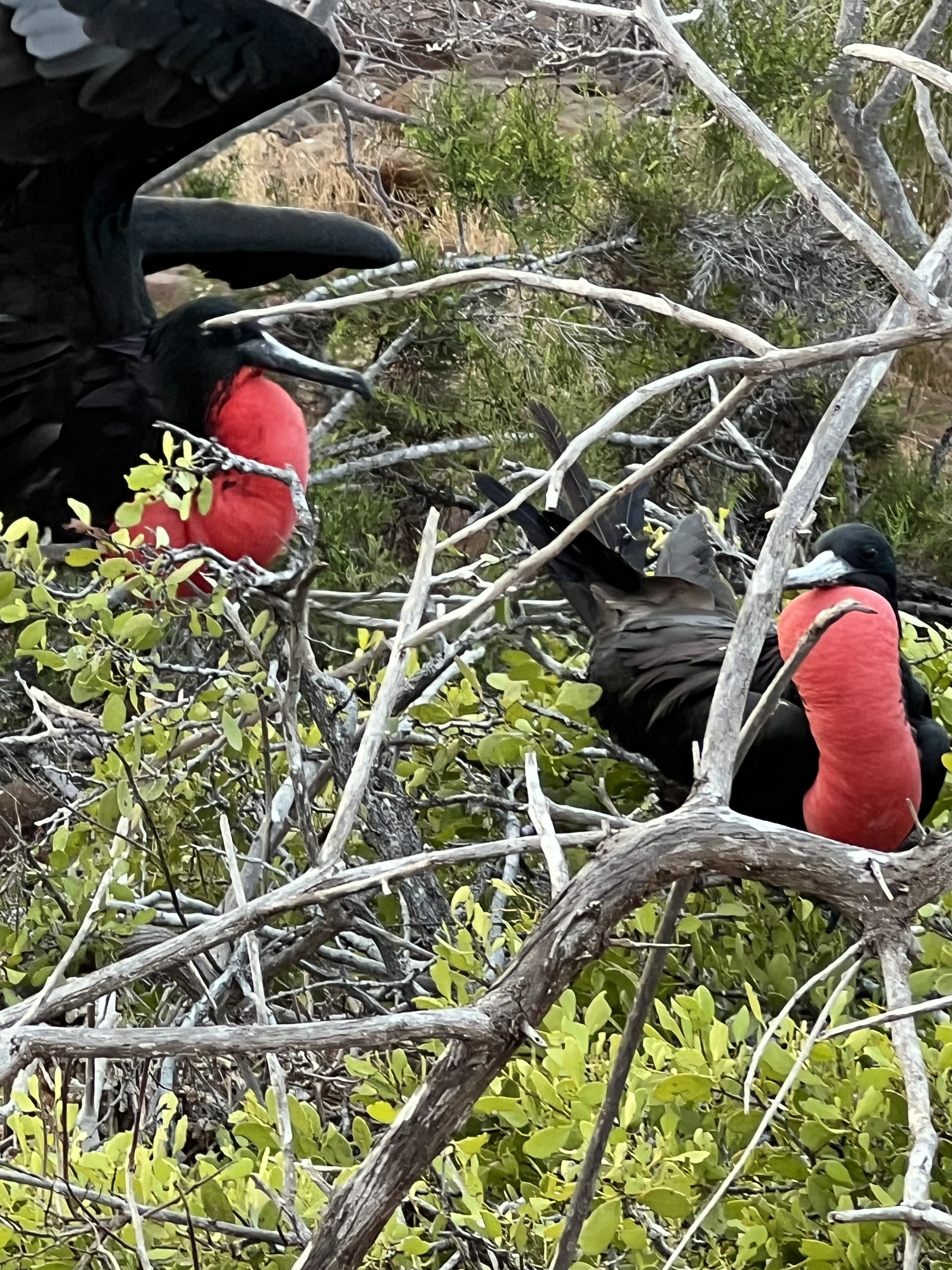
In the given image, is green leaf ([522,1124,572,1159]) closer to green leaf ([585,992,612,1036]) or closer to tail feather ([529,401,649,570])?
green leaf ([585,992,612,1036])

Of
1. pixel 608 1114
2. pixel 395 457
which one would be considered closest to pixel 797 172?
pixel 608 1114

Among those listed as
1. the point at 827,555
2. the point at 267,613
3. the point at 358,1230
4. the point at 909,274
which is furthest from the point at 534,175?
the point at 358,1230

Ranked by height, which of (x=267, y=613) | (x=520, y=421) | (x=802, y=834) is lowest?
(x=520, y=421)

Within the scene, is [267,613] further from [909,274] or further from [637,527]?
[637,527]

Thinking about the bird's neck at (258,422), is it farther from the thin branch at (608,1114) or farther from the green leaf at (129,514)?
the thin branch at (608,1114)

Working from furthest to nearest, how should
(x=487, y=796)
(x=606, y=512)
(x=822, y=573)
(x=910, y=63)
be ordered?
(x=606, y=512) < (x=822, y=573) < (x=487, y=796) < (x=910, y=63)

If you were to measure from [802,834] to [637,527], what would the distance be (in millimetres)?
1195

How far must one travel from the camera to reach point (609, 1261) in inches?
29.4

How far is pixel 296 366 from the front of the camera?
1808mm

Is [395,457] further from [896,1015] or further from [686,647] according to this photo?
[896,1015]

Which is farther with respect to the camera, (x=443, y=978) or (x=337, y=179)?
(x=337, y=179)

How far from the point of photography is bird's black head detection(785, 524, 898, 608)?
134 cm

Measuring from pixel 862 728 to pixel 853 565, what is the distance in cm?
20

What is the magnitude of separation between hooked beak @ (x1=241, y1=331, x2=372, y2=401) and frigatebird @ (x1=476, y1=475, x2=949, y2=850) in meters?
0.32
